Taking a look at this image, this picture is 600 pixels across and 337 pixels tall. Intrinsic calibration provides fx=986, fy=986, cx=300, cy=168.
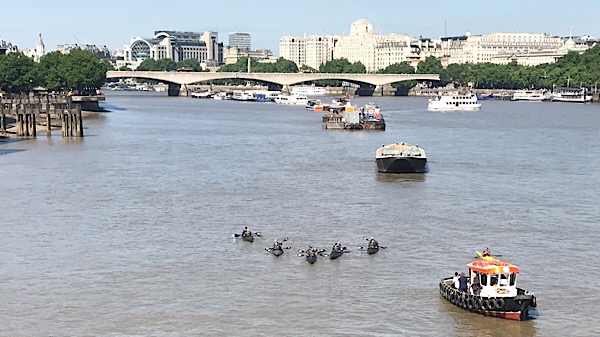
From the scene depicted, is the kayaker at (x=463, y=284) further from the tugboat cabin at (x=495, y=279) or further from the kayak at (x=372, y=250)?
the kayak at (x=372, y=250)

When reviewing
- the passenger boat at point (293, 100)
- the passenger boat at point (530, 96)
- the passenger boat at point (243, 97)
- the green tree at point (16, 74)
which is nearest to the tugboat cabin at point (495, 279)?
the green tree at point (16, 74)

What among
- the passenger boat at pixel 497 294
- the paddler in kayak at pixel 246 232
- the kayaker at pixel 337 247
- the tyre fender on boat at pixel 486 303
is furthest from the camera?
the paddler in kayak at pixel 246 232

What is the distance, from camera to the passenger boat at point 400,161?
2235 inches

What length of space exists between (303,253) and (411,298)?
6270 mm

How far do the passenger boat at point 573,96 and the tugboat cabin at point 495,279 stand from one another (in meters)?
147

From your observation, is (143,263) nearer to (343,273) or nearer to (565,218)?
(343,273)

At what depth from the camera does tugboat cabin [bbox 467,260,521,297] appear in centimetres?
2736

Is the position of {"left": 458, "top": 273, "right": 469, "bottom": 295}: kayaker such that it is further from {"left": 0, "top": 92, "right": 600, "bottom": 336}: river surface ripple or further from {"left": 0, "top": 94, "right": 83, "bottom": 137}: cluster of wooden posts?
{"left": 0, "top": 94, "right": 83, "bottom": 137}: cluster of wooden posts

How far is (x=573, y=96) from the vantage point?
169875 mm

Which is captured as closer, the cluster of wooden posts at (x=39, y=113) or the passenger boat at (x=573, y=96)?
the cluster of wooden posts at (x=39, y=113)

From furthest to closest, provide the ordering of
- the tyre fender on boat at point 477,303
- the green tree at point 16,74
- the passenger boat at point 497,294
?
the green tree at point 16,74, the tyre fender on boat at point 477,303, the passenger boat at point 497,294

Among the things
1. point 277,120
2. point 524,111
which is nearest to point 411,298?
point 277,120

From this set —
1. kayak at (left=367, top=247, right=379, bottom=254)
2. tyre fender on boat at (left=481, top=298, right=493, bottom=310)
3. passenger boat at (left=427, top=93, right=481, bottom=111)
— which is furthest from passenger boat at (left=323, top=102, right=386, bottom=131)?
tyre fender on boat at (left=481, top=298, right=493, bottom=310)

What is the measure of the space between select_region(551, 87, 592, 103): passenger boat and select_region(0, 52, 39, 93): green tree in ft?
305
